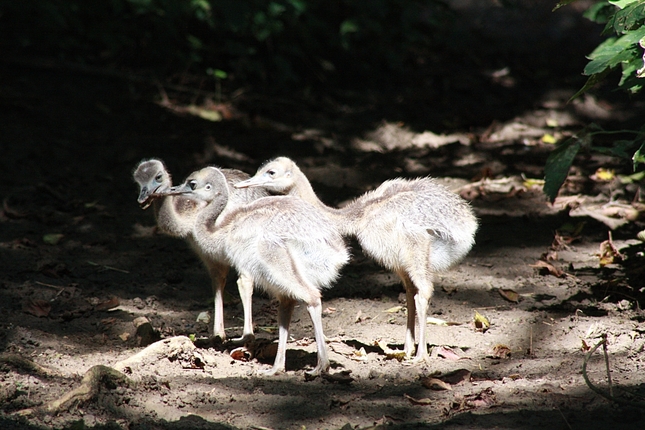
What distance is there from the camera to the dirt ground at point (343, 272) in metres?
4.32

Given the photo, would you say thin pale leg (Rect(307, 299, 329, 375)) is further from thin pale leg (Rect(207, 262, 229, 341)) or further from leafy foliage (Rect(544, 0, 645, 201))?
leafy foliage (Rect(544, 0, 645, 201))

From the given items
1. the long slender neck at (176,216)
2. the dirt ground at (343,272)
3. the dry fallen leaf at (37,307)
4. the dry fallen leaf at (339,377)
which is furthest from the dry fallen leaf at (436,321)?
the dry fallen leaf at (37,307)

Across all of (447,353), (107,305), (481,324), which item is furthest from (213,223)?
(481,324)

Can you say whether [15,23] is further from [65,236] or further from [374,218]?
[374,218]

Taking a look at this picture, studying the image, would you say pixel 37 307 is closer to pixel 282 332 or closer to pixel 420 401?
pixel 282 332

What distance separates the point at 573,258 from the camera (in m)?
6.99

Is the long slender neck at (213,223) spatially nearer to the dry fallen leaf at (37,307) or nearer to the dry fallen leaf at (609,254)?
the dry fallen leaf at (37,307)

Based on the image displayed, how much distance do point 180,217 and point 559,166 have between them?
296cm

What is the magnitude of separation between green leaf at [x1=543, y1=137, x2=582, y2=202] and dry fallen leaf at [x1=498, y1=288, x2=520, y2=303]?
0.88 metres

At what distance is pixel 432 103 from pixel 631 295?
577 centimetres

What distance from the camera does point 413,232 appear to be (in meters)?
5.34

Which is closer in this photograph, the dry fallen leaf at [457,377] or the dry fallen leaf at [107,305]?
the dry fallen leaf at [457,377]

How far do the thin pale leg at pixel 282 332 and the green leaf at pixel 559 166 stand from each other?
2207 millimetres

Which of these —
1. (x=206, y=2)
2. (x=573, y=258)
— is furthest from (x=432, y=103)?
(x=573, y=258)
